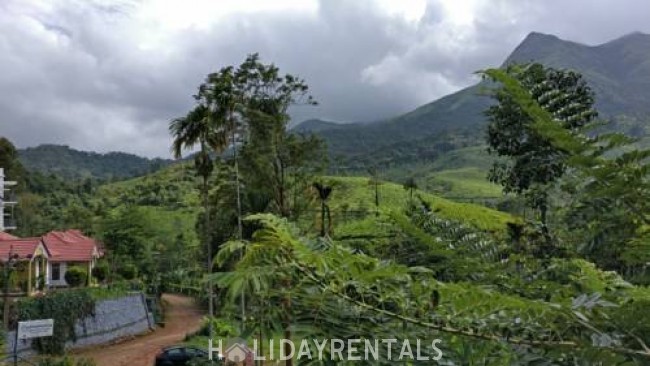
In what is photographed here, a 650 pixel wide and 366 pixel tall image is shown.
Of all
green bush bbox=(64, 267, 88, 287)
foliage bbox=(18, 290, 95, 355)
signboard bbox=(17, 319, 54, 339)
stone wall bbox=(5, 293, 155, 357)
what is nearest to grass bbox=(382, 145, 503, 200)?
stone wall bbox=(5, 293, 155, 357)

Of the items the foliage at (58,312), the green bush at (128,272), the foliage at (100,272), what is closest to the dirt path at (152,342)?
the foliage at (58,312)

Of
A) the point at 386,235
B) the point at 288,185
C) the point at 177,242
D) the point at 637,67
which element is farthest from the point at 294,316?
the point at 637,67

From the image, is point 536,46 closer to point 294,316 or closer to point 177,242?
point 177,242

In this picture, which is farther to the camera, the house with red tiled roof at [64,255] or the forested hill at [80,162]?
the forested hill at [80,162]

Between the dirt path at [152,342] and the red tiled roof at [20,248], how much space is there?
250 inches

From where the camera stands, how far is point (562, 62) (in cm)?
8844

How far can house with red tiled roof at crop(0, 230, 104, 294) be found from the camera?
28916 millimetres

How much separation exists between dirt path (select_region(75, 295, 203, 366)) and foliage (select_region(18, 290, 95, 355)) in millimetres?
885

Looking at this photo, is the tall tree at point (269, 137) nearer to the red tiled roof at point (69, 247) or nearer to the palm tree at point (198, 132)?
the palm tree at point (198, 132)

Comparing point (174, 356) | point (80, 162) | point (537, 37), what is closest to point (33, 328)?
point (174, 356)

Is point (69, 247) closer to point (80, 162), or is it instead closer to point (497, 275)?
point (497, 275)

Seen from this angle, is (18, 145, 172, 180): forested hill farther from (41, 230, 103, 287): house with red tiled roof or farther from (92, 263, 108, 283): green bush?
(92, 263, 108, 283): green bush

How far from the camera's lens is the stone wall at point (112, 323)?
83.9ft

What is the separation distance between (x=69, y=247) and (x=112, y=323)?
10.3 m
